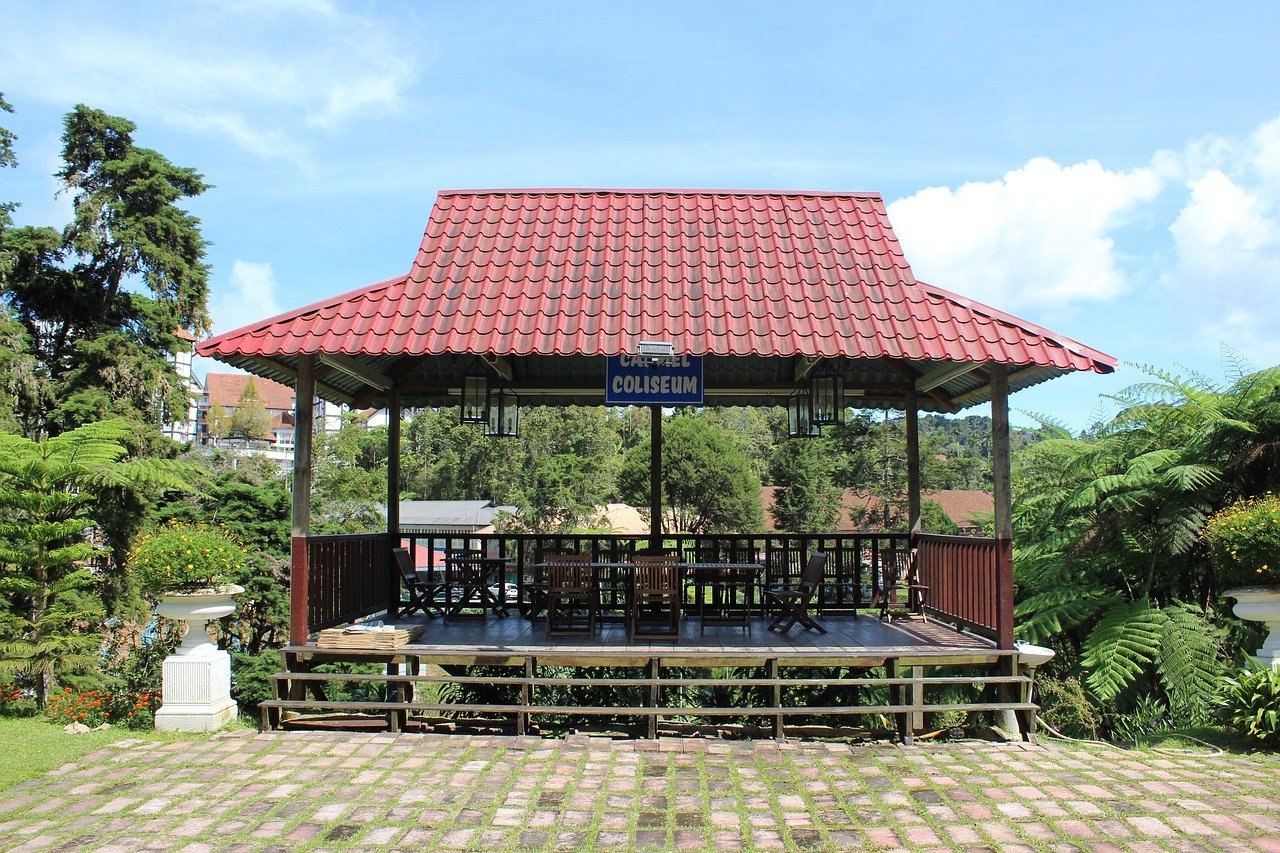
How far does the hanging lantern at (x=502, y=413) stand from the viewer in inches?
360

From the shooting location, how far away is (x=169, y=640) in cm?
977

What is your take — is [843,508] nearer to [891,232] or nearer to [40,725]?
[891,232]

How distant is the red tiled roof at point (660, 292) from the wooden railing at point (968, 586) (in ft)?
6.10

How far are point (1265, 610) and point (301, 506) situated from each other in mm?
7818

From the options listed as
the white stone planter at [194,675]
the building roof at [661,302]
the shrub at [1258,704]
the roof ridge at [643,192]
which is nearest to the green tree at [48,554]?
the white stone planter at [194,675]

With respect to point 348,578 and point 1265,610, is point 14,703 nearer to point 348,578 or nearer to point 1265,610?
point 348,578

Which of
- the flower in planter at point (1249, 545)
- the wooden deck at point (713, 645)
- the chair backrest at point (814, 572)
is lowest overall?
the wooden deck at point (713, 645)

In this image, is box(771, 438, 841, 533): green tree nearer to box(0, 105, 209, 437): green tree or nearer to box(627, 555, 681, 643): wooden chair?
box(0, 105, 209, 437): green tree

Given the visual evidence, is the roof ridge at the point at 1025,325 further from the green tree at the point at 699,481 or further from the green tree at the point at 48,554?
the green tree at the point at 699,481

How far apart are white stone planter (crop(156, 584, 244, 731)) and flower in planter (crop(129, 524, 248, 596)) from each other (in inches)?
3.6

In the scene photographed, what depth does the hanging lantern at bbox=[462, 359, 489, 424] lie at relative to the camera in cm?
883

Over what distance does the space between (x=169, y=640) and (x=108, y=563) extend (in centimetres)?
245

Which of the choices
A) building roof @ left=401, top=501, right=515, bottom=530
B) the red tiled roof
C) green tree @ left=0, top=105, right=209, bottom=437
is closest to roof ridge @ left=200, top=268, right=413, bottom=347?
the red tiled roof

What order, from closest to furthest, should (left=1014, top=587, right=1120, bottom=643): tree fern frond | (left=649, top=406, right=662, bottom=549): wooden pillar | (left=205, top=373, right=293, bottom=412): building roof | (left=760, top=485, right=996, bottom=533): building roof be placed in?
(left=649, top=406, right=662, bottom=549): wooden pillar → (left=1014, top=587, right=1120, bottom=643): tree fern frond → (left=760, top=485, right=996, bottom=533): building roof → (left=205, top=373, right=293, bottom=412): building roof
